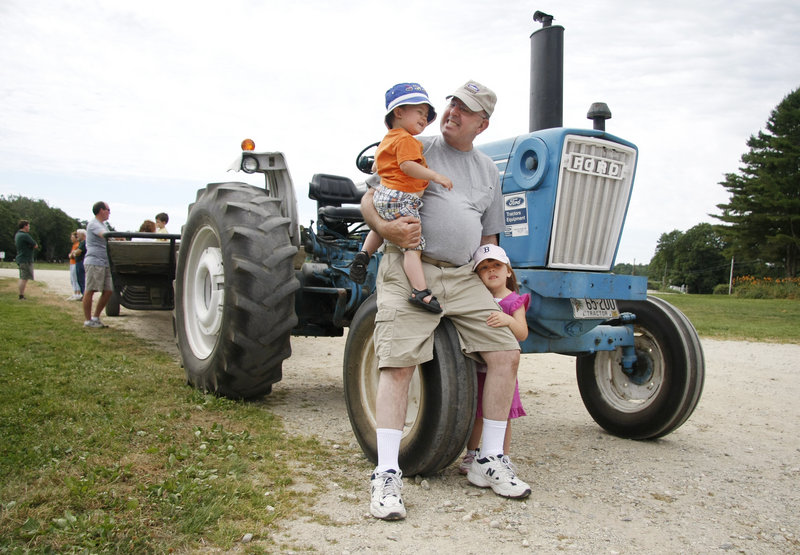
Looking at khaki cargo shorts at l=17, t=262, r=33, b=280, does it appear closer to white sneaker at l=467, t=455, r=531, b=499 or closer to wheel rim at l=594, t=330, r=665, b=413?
wheel rim at l=594, t=330, r=665, b=413

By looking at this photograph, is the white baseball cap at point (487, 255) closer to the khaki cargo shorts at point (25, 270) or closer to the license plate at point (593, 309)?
the license plate at point (593, 309)

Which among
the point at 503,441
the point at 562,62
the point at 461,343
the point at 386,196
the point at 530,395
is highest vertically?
the point at 562,62

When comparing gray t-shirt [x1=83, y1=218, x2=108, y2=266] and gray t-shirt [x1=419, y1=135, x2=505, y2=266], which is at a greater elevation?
gray t-shirt [x1=419, y1=135, x2=505, y2=266]

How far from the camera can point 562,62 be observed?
4016mm

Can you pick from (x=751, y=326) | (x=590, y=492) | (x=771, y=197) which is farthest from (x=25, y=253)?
(x=771, y=197)

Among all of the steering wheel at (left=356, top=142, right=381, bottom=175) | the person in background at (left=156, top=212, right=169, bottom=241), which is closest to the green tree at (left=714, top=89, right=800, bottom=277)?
the person in background at (left=156, top=212, right=169, bottom=241)

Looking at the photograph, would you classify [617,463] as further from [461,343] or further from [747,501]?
[461,343]

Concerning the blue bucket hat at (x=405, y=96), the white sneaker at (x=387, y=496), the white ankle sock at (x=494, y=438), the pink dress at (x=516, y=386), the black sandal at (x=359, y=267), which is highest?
the blue bucket hat at (x=405, y=96)

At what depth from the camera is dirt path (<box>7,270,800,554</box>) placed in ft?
7.66

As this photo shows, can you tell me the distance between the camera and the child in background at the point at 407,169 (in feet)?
8.91

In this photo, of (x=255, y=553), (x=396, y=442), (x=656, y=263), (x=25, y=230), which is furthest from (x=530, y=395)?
(x=656, y=263)

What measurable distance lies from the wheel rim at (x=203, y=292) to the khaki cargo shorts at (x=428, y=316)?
1845 mm

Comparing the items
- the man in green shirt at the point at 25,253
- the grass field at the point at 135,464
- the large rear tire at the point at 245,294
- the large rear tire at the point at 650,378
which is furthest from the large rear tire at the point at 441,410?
the man in green shirt at the point at 25,253

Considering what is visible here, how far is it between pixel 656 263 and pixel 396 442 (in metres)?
109
